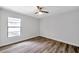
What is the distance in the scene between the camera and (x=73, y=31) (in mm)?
1838

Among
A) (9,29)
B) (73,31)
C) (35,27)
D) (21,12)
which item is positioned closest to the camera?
(9,29)
